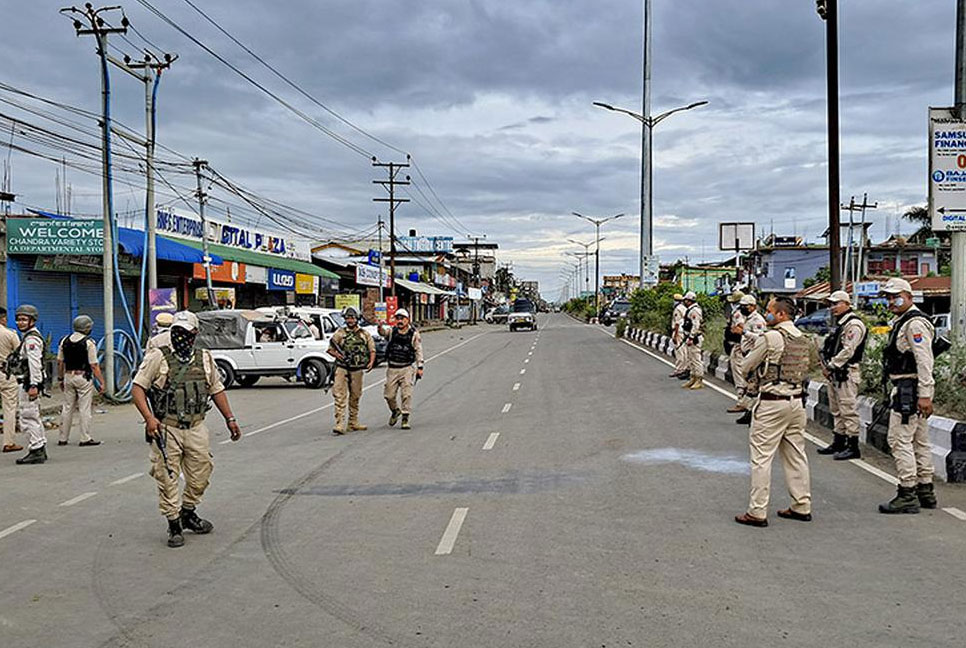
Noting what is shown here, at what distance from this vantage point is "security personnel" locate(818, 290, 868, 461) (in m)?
11.0

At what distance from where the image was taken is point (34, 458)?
39.0ft

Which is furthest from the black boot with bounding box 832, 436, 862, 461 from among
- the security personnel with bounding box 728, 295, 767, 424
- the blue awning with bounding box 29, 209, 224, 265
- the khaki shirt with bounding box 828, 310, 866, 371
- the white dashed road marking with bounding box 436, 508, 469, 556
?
the blue awning with bounding box 29, 209, 224, 265

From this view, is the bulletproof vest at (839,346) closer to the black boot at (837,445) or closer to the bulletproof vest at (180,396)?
the black boot at (837,445)

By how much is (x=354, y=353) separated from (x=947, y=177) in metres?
9.26

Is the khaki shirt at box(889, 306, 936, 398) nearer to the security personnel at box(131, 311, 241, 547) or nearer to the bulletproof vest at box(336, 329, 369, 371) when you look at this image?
the security personnel at box(131, 311, 241, 547)

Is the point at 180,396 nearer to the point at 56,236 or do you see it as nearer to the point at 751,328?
the point at 751,328

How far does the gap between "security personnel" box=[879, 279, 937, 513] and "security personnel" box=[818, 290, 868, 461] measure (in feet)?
8.03

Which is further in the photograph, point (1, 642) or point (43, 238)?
point (43, 238)

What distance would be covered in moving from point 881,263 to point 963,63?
64.6 m

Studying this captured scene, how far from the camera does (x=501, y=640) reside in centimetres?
519

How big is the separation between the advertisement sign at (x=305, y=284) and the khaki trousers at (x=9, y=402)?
30604 mm

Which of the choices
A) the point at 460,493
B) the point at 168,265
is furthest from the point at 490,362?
the point at 460,493

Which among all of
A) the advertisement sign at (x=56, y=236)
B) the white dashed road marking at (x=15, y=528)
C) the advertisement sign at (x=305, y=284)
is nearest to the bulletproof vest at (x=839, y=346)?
the white dashed road marking at (x=15, y=528)

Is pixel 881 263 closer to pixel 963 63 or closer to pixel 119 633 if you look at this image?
pixel 963 63
